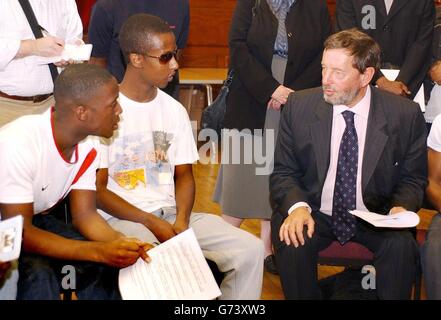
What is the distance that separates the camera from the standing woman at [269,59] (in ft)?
14.9

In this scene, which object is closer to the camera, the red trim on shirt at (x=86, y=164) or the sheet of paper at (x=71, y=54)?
the red trim on shirt at (x=86, y=164)

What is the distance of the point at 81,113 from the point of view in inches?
129

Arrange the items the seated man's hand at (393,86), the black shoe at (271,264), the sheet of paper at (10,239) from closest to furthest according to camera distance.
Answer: the sheet of paper at (10,239), the seated man's hand at (393,86), the black shoe at (271,264)

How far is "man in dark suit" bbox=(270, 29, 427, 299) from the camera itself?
3756mm

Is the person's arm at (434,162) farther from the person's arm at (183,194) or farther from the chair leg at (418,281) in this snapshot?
the person's arm at (183,194)

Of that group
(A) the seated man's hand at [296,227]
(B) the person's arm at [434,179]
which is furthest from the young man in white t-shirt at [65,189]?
(B) the person's arm at [434,179]

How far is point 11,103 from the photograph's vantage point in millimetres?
3803

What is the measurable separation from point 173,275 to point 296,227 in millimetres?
708

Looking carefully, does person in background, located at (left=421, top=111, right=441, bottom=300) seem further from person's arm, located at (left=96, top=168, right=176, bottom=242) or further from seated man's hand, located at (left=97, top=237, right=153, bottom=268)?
seated man's hand, located at (left=97, top=237, right=153, bottom=268)

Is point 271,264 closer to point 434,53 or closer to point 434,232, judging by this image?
point 434,232

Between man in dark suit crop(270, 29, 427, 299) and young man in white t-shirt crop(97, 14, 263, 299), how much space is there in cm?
33

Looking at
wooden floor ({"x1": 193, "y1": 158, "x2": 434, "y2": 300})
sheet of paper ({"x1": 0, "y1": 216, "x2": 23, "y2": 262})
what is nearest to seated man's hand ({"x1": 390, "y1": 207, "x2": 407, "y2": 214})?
wooden floor ({"x1": 193, "y1": 158, "x2": 434, "y2": 300})

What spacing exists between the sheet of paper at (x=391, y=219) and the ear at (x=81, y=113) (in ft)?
4.09
